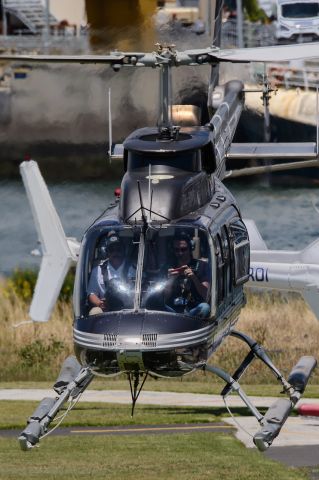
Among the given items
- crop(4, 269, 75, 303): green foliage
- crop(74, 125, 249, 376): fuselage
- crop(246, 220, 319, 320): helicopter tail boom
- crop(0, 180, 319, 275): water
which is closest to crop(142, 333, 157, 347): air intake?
crop(74, 125, 249, 376): fuselage

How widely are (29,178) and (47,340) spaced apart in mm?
8712

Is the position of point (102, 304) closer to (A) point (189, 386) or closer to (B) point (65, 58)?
(B) point (65, 58)

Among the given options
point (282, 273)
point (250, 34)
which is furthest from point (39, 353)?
point (250, 34)

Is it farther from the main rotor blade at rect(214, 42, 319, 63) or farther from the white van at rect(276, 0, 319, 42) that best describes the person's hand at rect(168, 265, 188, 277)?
the white van at rect(276, 0, 319, 42)

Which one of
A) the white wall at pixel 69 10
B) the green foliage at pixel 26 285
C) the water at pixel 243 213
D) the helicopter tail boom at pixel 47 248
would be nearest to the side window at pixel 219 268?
the helicopter tail boom at pixel 47 248

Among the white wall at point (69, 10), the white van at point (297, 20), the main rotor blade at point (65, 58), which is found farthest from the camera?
the white van at point (297, 20)

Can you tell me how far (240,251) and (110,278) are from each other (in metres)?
2.49

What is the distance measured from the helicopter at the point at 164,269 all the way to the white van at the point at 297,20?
23.7m

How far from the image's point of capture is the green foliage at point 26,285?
139ft

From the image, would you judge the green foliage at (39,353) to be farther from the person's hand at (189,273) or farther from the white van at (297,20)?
the person's hand at (189,273)

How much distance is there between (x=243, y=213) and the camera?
49938 mm

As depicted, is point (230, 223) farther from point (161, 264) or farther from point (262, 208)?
point (262, 208)

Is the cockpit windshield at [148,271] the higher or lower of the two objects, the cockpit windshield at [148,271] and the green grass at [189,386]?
the higher

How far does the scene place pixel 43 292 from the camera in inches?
1089
